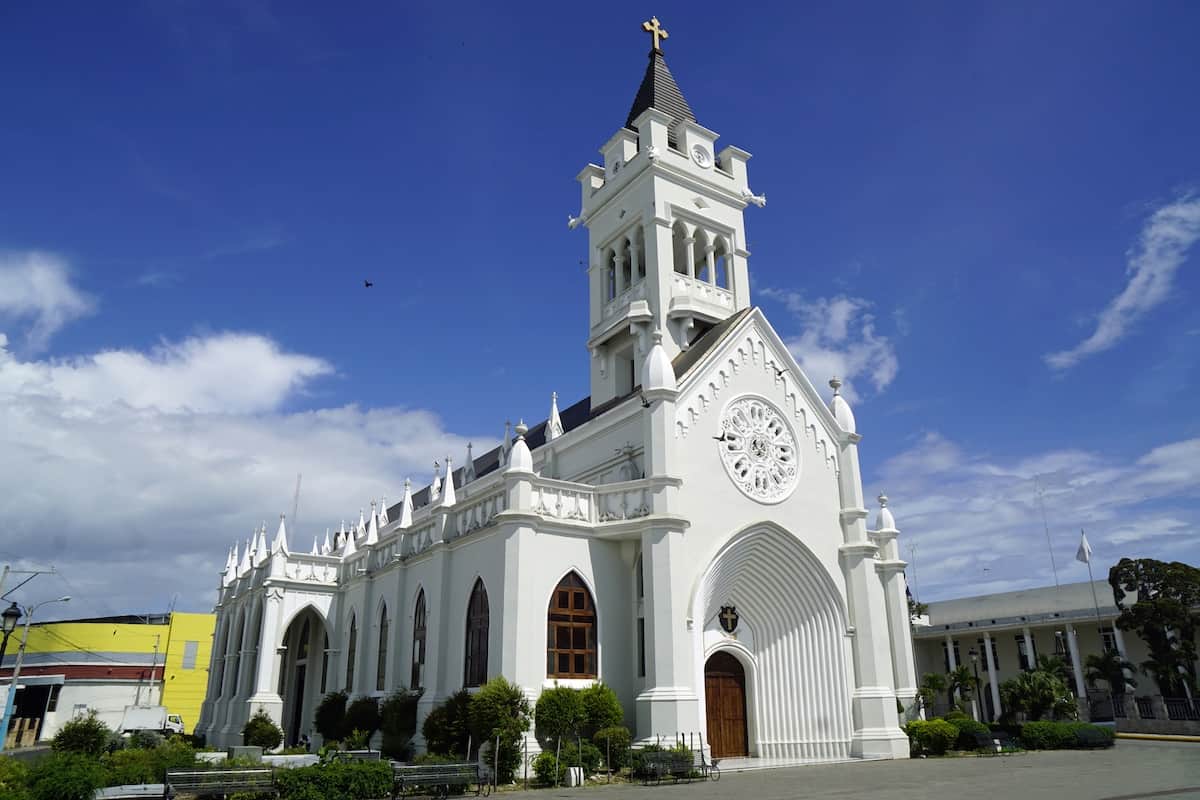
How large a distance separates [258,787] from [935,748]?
2003cm

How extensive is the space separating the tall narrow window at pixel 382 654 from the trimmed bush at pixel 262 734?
179 inches

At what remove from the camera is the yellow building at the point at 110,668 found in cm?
5931

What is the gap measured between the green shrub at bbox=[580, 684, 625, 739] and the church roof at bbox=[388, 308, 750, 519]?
10137 millimetres

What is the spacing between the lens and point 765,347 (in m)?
29.0

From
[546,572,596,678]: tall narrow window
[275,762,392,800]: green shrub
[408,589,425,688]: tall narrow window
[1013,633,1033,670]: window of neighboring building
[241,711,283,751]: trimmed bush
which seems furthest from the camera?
[1013,633,1033,670]: window of neighboring building

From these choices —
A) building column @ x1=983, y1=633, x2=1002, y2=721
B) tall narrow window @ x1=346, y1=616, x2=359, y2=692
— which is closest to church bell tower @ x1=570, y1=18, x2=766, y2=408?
tall narrow window @ x1=346, y1=616, x2=359, y2=692

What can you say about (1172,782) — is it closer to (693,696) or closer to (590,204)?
(693,696)

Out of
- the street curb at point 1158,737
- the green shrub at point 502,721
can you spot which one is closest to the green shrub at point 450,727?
the green shrub at point 502,721

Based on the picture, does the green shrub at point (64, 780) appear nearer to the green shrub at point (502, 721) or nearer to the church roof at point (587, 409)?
the green shrub at point (502, 721)

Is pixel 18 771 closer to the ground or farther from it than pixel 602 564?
closer to the ground

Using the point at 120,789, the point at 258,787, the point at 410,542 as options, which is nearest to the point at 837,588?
the point at 410,542

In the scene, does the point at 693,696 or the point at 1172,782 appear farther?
the point at 693,696

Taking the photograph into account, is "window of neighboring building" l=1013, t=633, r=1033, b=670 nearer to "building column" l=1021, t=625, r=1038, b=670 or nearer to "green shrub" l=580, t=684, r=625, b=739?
"building column" l=1021, t=625, r=1038, b=670

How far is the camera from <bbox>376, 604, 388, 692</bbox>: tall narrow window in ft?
96.3
